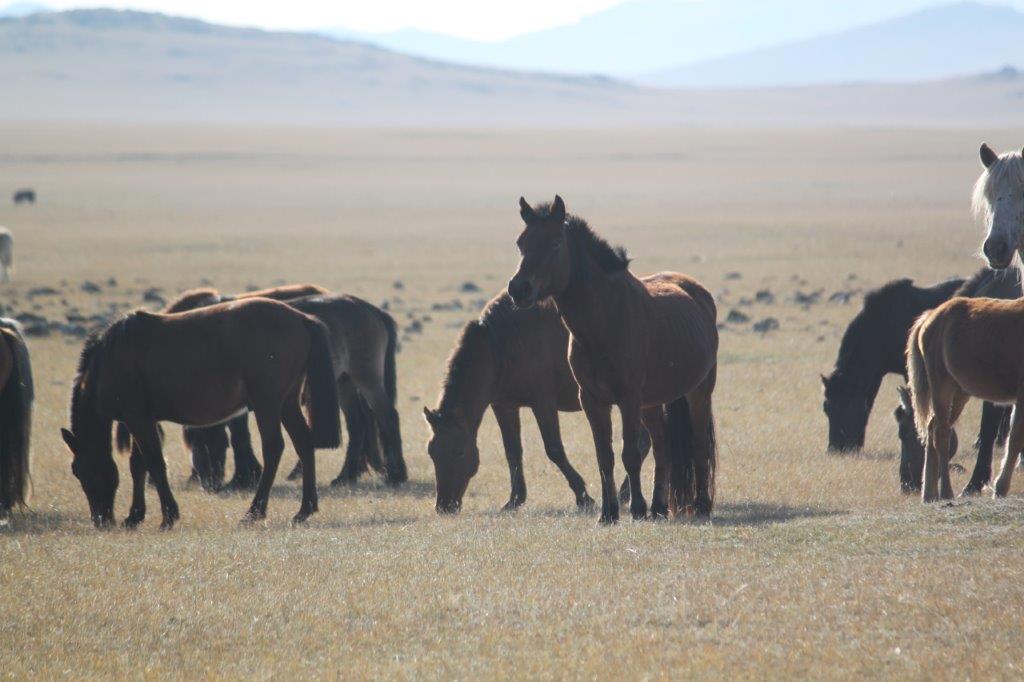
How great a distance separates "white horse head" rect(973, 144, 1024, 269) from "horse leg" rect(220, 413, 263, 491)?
617 centimetres

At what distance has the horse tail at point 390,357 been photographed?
11336 millimetres

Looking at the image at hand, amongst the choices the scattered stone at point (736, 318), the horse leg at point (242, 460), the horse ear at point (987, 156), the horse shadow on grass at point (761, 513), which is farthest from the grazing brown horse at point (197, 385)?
the scattered stone at point (736, 318)

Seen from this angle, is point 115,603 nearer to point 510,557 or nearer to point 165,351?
point 510,557

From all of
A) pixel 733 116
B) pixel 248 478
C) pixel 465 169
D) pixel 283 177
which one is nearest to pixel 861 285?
pixel 248 478

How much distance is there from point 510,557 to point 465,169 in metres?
65.8

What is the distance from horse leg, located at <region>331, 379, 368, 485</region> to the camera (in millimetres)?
11008

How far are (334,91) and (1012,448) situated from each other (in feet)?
502

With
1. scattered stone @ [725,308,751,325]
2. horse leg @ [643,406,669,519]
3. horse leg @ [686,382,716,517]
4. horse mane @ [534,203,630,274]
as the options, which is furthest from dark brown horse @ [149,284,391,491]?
scattered stone @ [725,308,751,325]

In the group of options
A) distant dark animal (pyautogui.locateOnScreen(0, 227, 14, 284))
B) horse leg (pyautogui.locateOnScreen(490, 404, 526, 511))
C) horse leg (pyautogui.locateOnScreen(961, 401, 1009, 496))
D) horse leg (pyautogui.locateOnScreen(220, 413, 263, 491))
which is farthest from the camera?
distant dark animal (pyautogui.locateOnScreen(0, 227, 14, 284))

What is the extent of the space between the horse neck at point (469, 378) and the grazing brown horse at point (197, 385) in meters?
0.85

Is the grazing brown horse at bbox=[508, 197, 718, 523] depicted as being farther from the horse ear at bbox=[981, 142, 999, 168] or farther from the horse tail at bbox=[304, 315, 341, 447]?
the horse ear at bbox=[981, 142, 999, 168]

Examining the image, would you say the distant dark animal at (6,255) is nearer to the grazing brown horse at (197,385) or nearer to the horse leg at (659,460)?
the grazing brown horse at (197,385)

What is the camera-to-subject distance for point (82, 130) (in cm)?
9756

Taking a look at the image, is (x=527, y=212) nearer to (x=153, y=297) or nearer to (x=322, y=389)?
(x=322, y=389)
